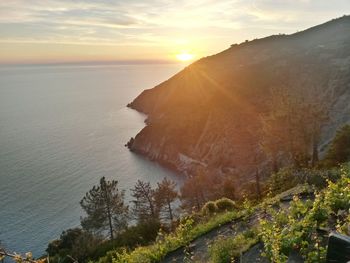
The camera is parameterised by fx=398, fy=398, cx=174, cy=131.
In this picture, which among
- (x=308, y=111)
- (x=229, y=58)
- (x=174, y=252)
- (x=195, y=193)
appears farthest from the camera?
(x=229, y=58)

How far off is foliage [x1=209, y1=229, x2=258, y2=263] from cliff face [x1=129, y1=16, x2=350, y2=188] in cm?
7095

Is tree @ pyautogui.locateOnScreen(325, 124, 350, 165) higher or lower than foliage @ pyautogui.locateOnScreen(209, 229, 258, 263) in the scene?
lower

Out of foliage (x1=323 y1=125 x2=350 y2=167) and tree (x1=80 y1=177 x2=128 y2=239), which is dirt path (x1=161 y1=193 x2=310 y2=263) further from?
tree (x1=80 y1=177 x2=128 y2=239)

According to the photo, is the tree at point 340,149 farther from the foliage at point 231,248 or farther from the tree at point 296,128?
the foliage at point 231,248

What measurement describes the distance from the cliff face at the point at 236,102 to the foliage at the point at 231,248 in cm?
7095

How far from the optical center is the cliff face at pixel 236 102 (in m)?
103

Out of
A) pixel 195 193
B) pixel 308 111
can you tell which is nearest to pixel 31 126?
pixel 195 193

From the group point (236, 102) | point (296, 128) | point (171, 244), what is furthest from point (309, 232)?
point (236, 102)

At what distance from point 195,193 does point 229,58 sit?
135 metres

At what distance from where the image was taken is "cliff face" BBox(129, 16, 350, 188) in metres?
103

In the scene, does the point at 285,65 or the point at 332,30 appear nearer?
the point at 285,65

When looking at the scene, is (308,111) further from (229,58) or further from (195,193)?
(229,58)

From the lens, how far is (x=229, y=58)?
19488 centimetres

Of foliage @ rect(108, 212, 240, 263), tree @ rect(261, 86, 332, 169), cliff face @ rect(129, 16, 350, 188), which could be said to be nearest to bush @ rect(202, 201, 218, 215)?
foliage @ rect(108, 212, 240, 263)
